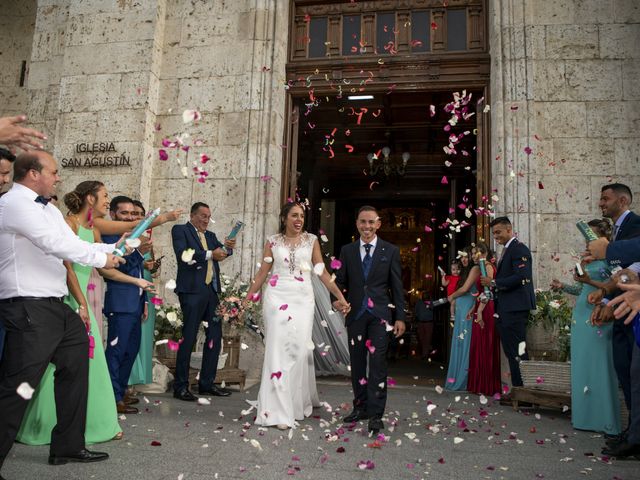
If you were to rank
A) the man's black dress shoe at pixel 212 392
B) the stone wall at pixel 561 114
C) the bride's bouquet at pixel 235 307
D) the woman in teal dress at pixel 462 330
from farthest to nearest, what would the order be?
the woman in teal dress at pixel 462 330
the stone wall at pixel 561 114
the bride's bouquet at pixel 235 307
the man's black dress shoe at pixel 212 392

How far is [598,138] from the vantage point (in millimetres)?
7500

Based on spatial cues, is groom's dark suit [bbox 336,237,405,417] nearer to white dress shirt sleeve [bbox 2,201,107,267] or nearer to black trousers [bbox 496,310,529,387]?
black trousers [bbox 496,310,529,387]

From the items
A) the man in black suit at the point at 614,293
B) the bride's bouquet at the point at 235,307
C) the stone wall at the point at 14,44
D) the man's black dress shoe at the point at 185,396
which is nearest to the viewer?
the man in black suit at the point at 614,293

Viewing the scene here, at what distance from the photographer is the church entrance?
27.1 feet

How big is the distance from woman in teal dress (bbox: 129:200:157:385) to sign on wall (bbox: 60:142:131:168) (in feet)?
7.54

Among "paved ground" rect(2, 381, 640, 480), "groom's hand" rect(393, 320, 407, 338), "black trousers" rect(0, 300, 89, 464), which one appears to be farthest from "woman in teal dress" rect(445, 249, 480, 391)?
"black trousers" rect(0, 300, 89, 464)

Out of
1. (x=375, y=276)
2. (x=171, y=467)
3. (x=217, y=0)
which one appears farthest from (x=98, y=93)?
(x=171, y=467)

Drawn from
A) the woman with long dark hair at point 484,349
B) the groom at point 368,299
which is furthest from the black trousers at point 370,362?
the woman with long dark hair at point 484,349

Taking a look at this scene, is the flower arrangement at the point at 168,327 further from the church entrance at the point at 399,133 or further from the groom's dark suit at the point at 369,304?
the groom's dark suit at the point at 369,304

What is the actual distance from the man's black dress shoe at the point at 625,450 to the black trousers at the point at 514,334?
7.45 ft

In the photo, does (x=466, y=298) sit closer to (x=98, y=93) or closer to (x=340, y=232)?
(x=98, y=93)

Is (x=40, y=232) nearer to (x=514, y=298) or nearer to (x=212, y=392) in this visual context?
(x=212, y=392)

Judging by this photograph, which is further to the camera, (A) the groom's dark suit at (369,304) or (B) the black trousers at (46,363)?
(A) the groom's dark suit at (369,304)

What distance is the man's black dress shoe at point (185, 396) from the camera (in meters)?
→ 5.90
